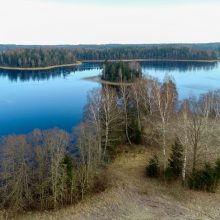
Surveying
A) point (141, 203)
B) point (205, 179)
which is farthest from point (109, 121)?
point (205, 179)

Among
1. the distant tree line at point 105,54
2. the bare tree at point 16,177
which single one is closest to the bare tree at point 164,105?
the bare tree at point 16,177

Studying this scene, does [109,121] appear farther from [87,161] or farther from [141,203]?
[141,203]

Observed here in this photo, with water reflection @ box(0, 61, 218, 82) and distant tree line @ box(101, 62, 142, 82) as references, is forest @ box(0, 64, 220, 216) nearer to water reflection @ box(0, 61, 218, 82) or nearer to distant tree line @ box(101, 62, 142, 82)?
distant tree line @ box(101, 62, 142, 82)

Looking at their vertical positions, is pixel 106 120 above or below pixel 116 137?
above

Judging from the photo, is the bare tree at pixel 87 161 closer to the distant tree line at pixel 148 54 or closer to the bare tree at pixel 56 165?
the bare tree at pixel 56 165

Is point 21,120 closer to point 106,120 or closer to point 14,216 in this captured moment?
point 106,120

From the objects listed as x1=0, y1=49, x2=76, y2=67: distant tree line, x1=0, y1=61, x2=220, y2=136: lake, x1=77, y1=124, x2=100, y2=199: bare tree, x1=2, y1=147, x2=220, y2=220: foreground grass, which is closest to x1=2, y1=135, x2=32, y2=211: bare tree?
x1=2, y1=147, x2=220, y2=220: foreground grass

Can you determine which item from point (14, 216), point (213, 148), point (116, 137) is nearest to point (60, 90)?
point (116, 137)

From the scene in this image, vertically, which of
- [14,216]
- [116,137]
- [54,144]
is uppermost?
[54,144]
